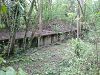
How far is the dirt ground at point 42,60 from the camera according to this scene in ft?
15.7

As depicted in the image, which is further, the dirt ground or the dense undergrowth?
the dirt ground

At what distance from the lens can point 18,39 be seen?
6.28 m

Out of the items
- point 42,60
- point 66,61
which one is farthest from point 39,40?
point 66,61

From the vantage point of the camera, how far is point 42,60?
5.54 meters

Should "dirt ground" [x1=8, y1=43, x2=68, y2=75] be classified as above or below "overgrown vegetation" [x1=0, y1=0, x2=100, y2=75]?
below

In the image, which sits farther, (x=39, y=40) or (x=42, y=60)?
(x=39, y=40)

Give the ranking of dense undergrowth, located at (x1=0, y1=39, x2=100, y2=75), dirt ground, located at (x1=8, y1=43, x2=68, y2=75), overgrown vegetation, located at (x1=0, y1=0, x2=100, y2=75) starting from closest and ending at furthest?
1. dense undergrowth, located at (x1=0, y1=39, x2=100, y2=75)
2. overgrown vegetation, located at (x1=0, y1=0, x2=100, y2=75)
3. dirt ground, located at (x1=8, y1=43, x2=68, y2=75)

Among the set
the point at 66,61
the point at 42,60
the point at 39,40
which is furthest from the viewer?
the point at 39,40

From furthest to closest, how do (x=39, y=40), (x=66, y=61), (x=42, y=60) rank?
(x=39, y=40) → (x=42, y=60) → (x=66, y=61)

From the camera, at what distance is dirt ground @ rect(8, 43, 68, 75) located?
4.78m

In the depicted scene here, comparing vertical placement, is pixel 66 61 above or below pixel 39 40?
below

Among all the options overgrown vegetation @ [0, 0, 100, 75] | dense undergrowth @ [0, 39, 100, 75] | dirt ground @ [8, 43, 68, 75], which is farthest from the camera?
dirt ground @ [8, 43, 68, 75]

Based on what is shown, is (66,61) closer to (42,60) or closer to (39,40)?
(42,60)

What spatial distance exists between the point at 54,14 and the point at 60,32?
1.22 m
